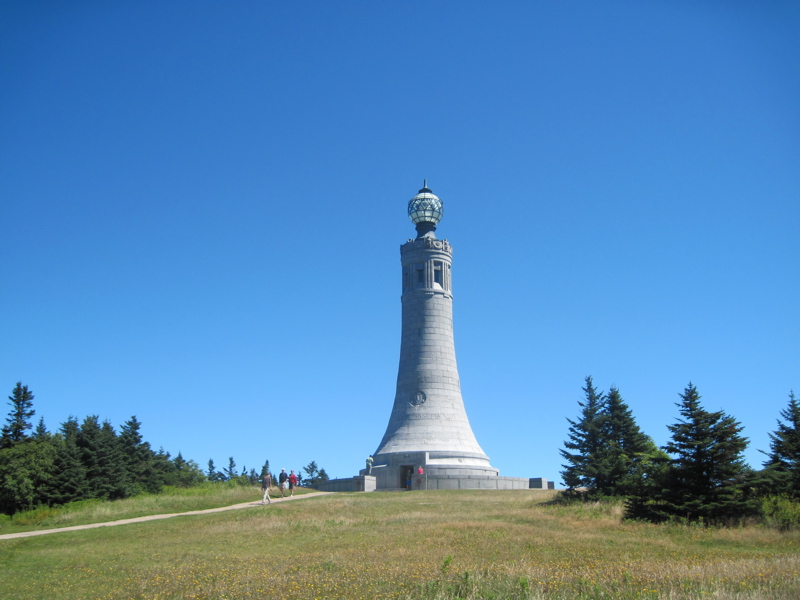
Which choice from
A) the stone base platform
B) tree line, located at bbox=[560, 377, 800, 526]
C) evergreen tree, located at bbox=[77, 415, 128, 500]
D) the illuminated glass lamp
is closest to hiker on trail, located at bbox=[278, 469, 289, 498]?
the stone base platform

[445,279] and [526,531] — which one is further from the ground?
[445,279]

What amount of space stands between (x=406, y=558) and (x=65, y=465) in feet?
109

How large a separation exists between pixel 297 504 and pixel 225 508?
297 centimetres

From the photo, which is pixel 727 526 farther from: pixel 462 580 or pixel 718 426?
pixel 462 580

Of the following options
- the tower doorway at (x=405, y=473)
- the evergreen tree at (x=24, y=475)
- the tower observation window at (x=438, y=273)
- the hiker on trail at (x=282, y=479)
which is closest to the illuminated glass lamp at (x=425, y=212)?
the tower observation window at (x=438, y=273)

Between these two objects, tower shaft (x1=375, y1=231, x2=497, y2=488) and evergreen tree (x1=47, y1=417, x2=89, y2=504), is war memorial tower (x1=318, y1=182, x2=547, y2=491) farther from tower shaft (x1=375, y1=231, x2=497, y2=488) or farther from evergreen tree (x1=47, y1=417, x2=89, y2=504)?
evergreen tree (x1=47, y1=417, x2=89, y2=504)

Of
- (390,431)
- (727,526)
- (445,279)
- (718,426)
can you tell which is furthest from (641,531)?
(445,279)

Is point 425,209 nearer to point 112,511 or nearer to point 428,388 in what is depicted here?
point 428,388

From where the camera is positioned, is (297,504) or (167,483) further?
(167,483)

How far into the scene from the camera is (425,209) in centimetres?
5578

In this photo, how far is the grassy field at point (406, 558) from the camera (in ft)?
39.4

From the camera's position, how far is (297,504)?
99.3 ft

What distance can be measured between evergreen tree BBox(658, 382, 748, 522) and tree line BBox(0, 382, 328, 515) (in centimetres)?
3318

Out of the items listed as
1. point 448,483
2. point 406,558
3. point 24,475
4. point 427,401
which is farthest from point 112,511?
point 427,401
